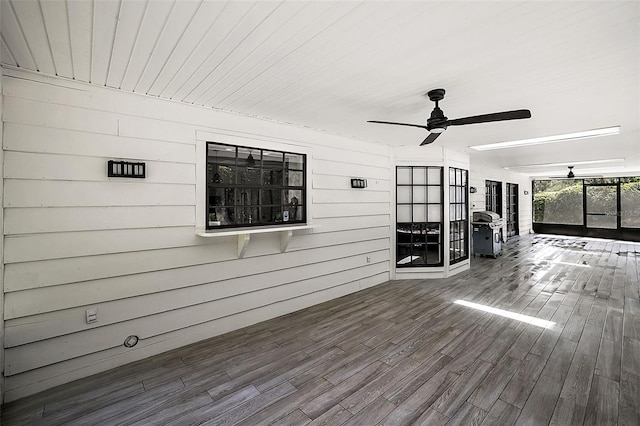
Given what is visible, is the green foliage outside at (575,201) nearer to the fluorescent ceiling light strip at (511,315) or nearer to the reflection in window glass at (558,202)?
the reflection in window glass at (558,202)

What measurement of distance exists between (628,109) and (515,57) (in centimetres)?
226

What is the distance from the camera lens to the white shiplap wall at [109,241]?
2068 millimetres

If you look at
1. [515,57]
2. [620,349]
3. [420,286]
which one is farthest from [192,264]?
[620,349]

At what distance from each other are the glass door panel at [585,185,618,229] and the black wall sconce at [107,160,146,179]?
14.5m

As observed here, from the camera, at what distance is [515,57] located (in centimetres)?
196

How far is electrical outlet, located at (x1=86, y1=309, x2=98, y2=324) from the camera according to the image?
2309 millimetres

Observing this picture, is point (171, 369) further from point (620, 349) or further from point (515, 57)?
point (620, 349)

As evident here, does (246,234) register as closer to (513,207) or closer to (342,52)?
(342,52)

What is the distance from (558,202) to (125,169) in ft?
48.1

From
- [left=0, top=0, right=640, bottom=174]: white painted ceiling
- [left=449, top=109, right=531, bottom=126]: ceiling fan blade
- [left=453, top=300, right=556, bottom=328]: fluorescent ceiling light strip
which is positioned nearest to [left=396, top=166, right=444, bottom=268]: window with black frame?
[left=453, top=300, right=556, bottom=328]: fluorescent ceiling light strip

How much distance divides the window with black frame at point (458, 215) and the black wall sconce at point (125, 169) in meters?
5.09

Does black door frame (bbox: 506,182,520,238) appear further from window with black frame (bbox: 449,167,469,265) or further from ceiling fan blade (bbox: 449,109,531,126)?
ceiling fan blade (bbox: 449,109,531,126)

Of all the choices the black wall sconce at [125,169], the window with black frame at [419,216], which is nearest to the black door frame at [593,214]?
the window with black frame at [419,216]

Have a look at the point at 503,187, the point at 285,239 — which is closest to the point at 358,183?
the point at 285,239
